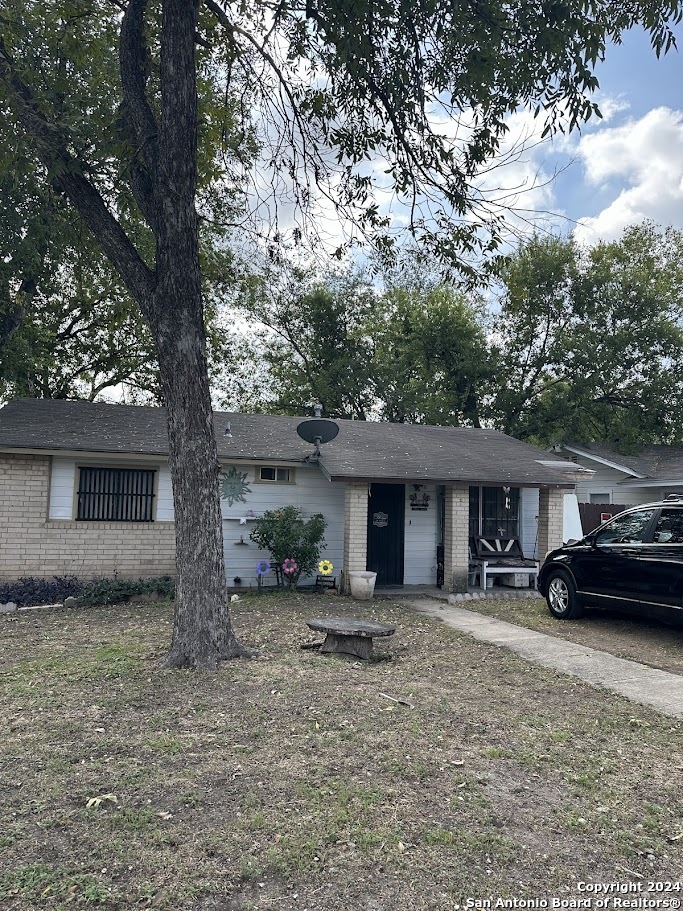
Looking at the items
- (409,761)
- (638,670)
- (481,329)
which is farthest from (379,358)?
(409,761)

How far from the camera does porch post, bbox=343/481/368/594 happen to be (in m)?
→ 11.6

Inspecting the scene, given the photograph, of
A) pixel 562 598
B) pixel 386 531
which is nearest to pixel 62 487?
pixel 386 531

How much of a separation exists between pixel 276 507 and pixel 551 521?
5749mm

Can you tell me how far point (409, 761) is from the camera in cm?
411

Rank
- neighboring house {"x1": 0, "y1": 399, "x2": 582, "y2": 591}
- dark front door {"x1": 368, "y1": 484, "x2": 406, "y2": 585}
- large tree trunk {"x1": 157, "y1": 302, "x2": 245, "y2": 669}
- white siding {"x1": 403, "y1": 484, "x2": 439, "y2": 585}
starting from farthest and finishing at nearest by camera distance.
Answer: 1. white siding {"x1": 403, "y1": 484, "x2": 439, "y2": 585}
2. dark front door {"x1": 368, "y1": 484, "x2": 406, "y2": 585}
3. neighboring house {"x1": 0, "y1": 399, "x2": 582, "y2": 591}
4. large tree trunk {"x1": 157, "y1": 302, "x2": 245, "y2": 669}

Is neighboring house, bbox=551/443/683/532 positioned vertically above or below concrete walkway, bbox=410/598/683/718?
above

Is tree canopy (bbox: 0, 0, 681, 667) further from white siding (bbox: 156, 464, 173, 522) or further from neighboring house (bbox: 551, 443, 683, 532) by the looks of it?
neighboring house (bbox: 551, 443, 683, 532)

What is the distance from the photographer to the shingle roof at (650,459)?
791 inches

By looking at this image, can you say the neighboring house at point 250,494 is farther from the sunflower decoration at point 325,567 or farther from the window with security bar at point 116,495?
the sunflower decoration at point 325,567

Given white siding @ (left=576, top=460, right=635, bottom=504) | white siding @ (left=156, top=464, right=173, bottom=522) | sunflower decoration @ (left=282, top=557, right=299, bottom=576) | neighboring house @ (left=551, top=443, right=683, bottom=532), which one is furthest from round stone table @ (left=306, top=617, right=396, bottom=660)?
white siding @ (left=576, top=460, right=635, bottom=504)

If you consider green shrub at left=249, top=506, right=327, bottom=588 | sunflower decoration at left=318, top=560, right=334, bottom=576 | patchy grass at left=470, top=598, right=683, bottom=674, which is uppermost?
green shrub at left=249, top=506, right=327, bottom=588

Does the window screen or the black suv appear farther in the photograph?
the window screen

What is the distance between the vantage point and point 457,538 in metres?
12.1

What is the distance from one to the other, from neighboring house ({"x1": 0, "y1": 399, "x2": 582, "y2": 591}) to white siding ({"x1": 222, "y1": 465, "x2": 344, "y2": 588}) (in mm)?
21
